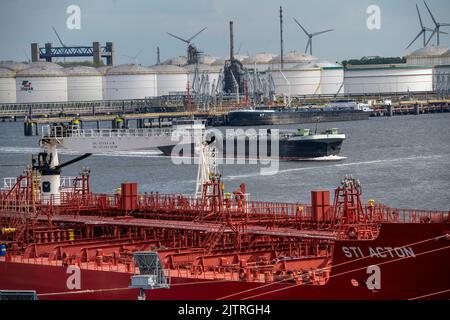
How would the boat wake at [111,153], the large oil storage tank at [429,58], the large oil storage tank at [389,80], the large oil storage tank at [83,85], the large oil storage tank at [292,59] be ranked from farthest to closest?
the large oil storage tank at [429,58], the large oil storage tank at [292,59], the large oil storage tank at [389,80], the large oil storage tank at [83,85], the boat wake at [111,153]

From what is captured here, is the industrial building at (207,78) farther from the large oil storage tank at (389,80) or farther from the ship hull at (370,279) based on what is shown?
the ship hull at (370,279)

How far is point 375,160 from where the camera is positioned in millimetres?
74625

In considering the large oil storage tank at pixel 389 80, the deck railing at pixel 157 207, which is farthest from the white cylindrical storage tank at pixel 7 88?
the deck railing at pixel 157 207

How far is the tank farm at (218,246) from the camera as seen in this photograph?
77.8 ft

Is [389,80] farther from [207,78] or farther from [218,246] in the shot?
[218,246]

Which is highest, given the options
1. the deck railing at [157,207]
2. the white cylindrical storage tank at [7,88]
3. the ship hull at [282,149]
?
the white cylindrical storage tank at [7,88]

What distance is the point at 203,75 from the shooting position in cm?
16912

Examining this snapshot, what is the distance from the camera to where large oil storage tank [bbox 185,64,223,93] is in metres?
169

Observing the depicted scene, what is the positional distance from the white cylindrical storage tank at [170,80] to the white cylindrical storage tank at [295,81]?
13.0 meters

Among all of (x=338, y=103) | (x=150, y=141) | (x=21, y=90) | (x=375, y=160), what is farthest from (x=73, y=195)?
(x=21, y=90)

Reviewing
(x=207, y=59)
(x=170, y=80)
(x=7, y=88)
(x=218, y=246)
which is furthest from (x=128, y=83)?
(x=218, y=246)
